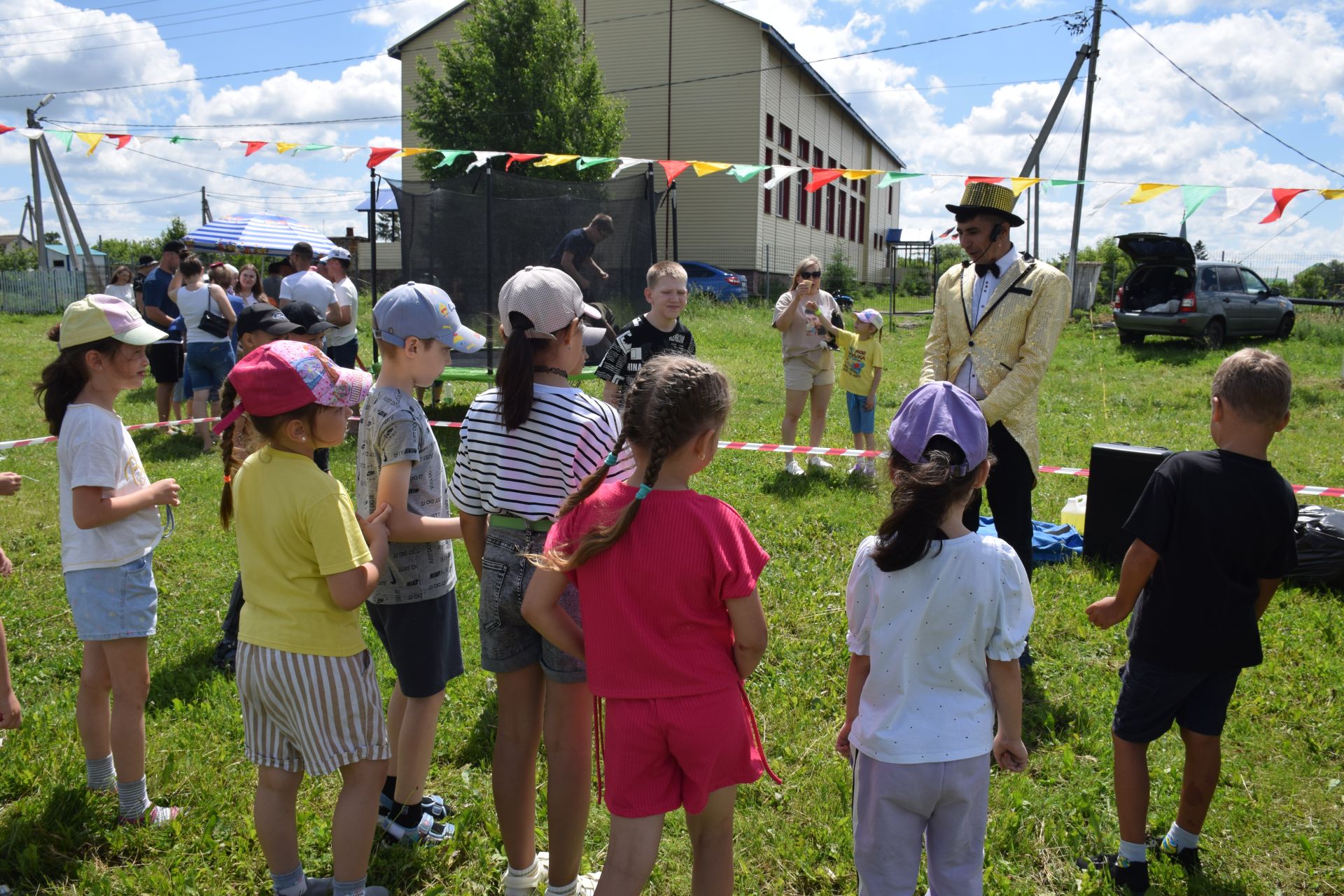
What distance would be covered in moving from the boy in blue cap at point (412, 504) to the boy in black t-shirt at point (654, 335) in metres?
1.95

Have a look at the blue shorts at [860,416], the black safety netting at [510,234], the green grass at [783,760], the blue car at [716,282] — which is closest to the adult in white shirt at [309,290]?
the black safety netting at [510,234]

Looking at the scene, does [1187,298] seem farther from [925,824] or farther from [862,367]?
[925,824]

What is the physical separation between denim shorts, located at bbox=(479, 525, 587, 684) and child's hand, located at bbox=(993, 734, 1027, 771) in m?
1.03

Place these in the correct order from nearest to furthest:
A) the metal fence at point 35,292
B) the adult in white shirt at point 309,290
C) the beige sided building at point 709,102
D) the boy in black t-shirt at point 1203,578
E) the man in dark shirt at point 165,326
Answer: the boy in black t-shirt at point 1203,578 → the adult in white shirt at point 309,290 → the man in dark shirt at point 165,326 → the metal fence at point 35,292 → the beige sided building at point 709,102

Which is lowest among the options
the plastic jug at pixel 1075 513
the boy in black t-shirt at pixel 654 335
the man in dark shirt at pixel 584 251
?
the plastic jug at pixel 1075 513

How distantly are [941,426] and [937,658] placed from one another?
52 cm

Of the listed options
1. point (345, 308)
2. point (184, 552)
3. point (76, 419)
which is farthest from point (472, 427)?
point (345, 308)

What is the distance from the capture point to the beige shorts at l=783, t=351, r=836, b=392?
7551mm

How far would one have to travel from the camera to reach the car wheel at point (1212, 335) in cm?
1678

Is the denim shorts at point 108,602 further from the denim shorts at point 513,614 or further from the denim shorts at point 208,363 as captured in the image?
the denim shorts at point 208,363

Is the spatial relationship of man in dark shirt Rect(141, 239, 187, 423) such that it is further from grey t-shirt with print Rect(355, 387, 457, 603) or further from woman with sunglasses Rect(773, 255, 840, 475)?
grey t-shirt with print Rect(355, 387, 457, 603)

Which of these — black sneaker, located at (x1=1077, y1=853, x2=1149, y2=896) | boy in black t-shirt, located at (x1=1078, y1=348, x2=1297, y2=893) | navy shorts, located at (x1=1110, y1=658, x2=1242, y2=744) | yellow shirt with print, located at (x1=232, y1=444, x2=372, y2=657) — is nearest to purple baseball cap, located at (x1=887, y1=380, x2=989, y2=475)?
boy in black t-shirt, located at (x1=1078, y1=348, x2=1297, y2=893)

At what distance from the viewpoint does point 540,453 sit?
2398 mm

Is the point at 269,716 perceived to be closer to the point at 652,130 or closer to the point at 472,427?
the point at 472,427
